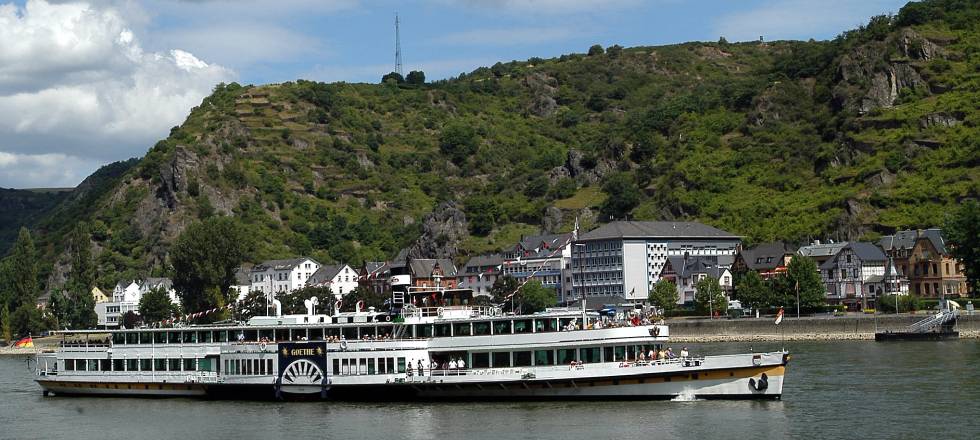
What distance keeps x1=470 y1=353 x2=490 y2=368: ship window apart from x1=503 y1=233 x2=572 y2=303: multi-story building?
102 m

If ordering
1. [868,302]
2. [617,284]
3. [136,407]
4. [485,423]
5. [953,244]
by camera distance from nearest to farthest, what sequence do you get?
1. [485,423]
2. [136,407]
3. [953,244]
4. [868,302]
5. [617,284]

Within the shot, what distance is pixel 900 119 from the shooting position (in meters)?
190

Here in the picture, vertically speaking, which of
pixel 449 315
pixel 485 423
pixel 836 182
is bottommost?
pixel 485 423

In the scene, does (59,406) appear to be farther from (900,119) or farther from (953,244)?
(900,119)

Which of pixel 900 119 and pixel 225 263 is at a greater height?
pixel 900 119

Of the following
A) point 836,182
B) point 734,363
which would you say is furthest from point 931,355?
point 836,182

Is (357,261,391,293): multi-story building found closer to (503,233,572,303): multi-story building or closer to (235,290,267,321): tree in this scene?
(503,233,572,303): multi-story building

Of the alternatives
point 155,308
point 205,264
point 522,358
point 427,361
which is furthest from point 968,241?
Result: point 155,308

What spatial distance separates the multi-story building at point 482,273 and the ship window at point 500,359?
111716 mm

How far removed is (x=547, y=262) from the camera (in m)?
174

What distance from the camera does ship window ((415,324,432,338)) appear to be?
68562 millimetres

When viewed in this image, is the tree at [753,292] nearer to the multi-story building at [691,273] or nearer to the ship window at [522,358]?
the multi-story building at [691,273]

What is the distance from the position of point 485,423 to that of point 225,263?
312 ft

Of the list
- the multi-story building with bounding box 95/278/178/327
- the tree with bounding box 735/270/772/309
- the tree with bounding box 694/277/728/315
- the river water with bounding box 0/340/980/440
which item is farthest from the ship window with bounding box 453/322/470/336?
the multi-story building with bounding box 95/278/178/327
